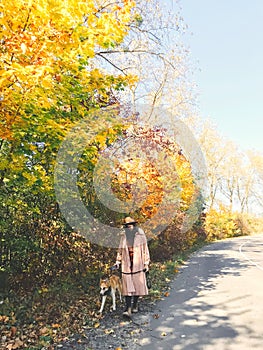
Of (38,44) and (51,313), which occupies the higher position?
(38,44)

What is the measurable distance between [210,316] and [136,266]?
1660mm

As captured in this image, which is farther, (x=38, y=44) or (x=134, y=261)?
(x=134, y=261)

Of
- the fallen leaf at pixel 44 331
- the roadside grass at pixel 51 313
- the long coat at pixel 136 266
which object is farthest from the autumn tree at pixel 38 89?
the fallen leaf at pixel 44 331

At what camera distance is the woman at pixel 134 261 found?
6566mm

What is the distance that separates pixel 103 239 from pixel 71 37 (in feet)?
20.4

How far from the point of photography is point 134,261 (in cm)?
664

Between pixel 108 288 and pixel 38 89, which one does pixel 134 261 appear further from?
pixel 38 89

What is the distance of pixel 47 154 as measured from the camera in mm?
6707

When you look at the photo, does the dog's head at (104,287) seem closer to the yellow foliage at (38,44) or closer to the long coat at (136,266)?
the long coat at (136,266)

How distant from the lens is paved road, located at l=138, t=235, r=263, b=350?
4.85m

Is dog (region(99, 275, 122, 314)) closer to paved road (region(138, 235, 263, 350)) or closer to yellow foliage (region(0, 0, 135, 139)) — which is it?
paved road (region(138, 235, 263, 350))

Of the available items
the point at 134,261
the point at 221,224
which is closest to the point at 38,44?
the point at 134,261

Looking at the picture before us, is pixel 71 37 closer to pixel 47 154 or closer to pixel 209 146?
pixel 47 154

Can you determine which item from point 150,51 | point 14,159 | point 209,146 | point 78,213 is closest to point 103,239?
point 78,213
